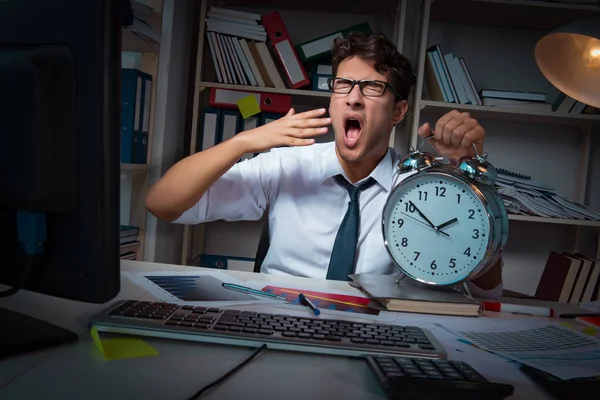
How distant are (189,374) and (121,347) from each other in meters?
0.13

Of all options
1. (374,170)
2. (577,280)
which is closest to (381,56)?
(374,170)

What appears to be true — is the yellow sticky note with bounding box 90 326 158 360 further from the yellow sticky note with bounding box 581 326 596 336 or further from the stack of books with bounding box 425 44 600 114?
A: the stack of books with bounding box 425 44 600 114

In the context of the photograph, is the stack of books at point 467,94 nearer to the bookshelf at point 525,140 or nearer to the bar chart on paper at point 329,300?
the bookshelf at point 525,140

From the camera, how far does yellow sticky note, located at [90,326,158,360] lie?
65 centimetres

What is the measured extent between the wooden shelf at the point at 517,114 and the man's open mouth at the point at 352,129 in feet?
2.63

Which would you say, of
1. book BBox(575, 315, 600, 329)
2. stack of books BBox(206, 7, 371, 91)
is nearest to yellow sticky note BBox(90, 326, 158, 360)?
book BBox(575, 315, 600, 329)

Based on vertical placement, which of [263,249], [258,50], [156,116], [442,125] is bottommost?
[263,249]

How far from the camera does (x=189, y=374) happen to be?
61 centimetres

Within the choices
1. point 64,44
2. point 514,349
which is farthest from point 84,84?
point 514,349

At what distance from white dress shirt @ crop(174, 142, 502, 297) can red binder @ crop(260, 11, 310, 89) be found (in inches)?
31.2

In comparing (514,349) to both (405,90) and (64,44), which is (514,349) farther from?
(405,90)

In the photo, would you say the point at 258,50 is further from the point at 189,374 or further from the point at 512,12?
the point at 189,374

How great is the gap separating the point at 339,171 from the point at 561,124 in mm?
1575

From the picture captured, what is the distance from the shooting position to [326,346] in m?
0.71
